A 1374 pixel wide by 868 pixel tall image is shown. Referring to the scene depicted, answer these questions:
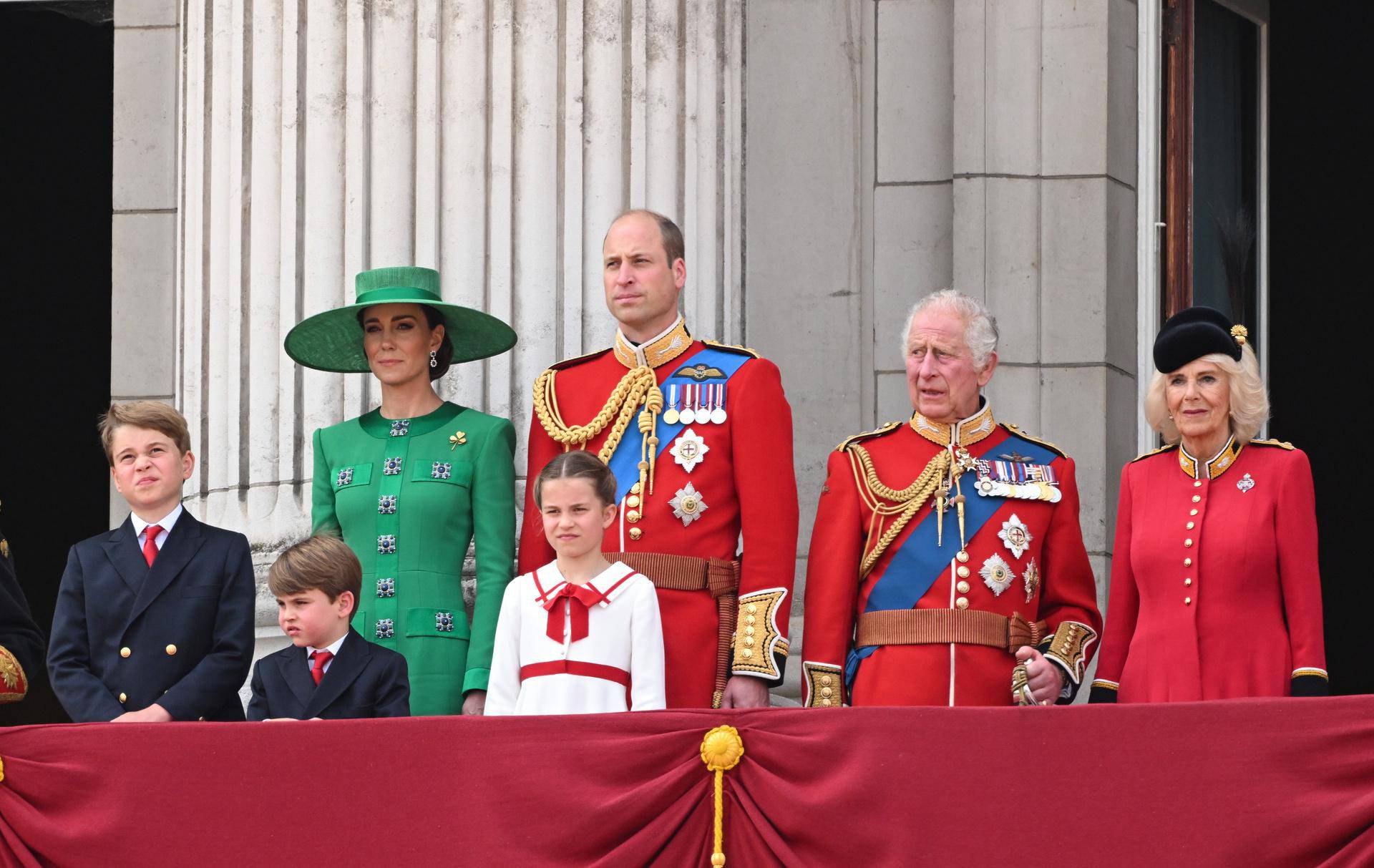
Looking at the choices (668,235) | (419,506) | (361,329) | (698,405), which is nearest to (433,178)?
(361,329)

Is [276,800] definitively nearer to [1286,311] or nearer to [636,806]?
[636,806]

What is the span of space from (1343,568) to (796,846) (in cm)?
581

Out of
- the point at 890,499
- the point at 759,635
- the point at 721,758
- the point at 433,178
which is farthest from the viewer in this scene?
the point at 433,178

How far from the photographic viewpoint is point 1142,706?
192 inches

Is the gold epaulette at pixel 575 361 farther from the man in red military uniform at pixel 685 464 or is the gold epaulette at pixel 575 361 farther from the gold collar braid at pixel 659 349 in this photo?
the gold collar braid at pixel 659 349

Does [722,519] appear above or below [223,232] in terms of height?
below

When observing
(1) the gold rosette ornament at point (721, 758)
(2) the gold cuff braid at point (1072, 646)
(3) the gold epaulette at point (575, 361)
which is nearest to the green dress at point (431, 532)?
(3) the gold epaulette at point (575, 361)

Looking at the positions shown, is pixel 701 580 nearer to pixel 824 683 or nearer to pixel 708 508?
pixel 708 508

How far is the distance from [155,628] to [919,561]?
69.8 inches

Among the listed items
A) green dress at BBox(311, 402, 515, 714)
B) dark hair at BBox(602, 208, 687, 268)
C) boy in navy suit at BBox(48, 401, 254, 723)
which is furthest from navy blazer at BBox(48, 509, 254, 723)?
dark hair at BBox(602, 208, 687, 268)

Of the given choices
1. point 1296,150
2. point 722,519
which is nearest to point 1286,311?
point 1296,150

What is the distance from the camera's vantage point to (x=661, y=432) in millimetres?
5957

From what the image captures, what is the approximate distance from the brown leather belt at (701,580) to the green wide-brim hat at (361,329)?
0.93 m

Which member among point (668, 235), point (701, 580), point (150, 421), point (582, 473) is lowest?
point (701, 580)
